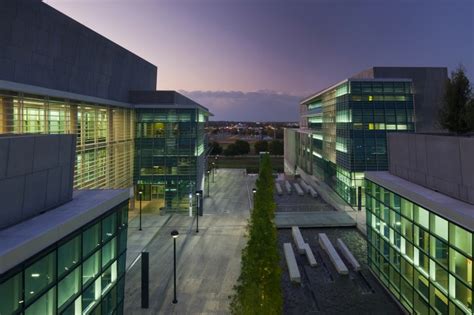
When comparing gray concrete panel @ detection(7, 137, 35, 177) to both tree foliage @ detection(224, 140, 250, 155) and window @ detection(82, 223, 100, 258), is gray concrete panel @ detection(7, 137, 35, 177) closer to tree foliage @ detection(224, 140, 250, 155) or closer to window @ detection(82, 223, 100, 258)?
window @ detection(82, 223, 100, 258)

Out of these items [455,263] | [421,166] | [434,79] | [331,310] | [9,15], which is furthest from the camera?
[434,79]

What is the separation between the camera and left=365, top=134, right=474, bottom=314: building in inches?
489

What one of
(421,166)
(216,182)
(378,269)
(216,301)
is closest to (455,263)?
(421,166)

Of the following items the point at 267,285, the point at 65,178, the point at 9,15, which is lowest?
the point at 267,285

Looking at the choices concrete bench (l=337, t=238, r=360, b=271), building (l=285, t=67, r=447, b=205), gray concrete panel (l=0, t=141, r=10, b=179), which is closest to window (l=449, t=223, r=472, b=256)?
concrete bench (l=337, t=238, r=360, b=271)

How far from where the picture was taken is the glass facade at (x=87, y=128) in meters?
20.6

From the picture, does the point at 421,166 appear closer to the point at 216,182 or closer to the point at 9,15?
the point at 9,15

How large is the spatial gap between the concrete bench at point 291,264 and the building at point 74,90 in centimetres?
1456

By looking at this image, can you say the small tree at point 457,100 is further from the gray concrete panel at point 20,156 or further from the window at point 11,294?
the window at point 11,294

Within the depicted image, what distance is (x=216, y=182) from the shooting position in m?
61.3

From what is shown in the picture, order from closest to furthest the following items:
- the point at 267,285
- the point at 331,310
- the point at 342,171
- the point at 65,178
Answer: the point at 65,178 < the point at 267,285 < the point at 331,310 < the point at 342,171

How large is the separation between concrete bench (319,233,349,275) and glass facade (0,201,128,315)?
1426cm

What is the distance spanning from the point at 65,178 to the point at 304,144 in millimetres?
62948

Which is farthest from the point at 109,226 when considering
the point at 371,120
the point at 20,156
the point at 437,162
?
the point at 371,120
